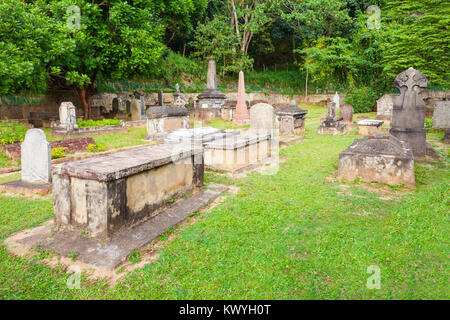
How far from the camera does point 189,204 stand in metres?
5.20

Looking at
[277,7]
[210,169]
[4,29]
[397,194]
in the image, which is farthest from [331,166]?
[277,7]

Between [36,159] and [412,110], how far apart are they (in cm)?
1017

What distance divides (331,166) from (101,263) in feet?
21.2

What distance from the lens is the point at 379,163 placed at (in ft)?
21.5

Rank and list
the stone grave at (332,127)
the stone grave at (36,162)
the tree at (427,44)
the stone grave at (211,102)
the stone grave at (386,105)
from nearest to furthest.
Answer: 1. the stone grave at (36,162)
2. the stone grave at (332,127)
3. the tree at (427,44)
4. the stone grave at (386,105)
5. the stone grave at (211,102)

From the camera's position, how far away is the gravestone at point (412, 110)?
899 centimetres

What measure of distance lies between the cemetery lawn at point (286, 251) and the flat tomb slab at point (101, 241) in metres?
0.19

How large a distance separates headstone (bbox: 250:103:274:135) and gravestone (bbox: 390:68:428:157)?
477 centimetres

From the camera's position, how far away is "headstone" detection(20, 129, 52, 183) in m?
6.55

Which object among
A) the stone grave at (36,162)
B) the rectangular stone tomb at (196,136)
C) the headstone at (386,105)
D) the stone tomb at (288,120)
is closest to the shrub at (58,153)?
the stone grave at (36,162)

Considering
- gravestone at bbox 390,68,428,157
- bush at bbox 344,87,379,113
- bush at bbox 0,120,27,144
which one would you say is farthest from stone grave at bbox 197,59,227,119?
gravestone at bbox 390,68,428,157

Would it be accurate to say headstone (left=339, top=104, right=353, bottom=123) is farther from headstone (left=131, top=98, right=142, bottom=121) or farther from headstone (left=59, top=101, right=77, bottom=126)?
headstone (left=59, top=101, right=77, bottom=126)

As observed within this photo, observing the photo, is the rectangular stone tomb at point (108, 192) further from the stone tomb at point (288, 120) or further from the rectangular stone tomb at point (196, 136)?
the stone tomb at point (288, 120)
